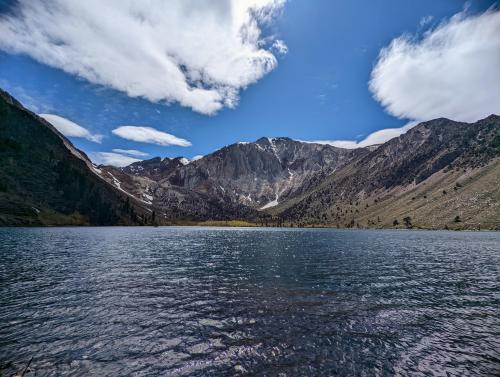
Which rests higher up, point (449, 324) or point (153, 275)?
point (153, 275)

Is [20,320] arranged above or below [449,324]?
above

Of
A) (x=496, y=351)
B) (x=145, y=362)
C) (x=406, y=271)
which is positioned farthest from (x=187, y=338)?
(x=406, y=271)

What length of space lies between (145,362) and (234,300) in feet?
52.0

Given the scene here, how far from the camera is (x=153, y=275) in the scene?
1970 inches

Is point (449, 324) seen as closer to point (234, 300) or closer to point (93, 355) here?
point (234, 300)

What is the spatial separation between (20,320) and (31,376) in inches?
485

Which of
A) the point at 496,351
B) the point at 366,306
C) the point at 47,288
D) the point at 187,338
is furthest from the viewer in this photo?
the point at 47,288

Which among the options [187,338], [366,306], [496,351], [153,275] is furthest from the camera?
[153,275]

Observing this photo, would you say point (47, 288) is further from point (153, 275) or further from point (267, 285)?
point (267, 285)

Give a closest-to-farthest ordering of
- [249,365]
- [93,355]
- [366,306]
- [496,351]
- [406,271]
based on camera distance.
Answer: [249,365]
[93,355]
[496,351]
[366,306]
[406,271]

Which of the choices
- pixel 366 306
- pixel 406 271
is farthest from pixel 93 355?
pixel 406 271

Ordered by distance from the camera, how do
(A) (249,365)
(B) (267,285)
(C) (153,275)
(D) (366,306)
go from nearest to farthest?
(A) (249,365) → (D) (366,306) → (B) (267,285) → (C) (153,275)

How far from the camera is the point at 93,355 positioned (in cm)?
2083

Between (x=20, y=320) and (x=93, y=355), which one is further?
(x=20, y=320)
